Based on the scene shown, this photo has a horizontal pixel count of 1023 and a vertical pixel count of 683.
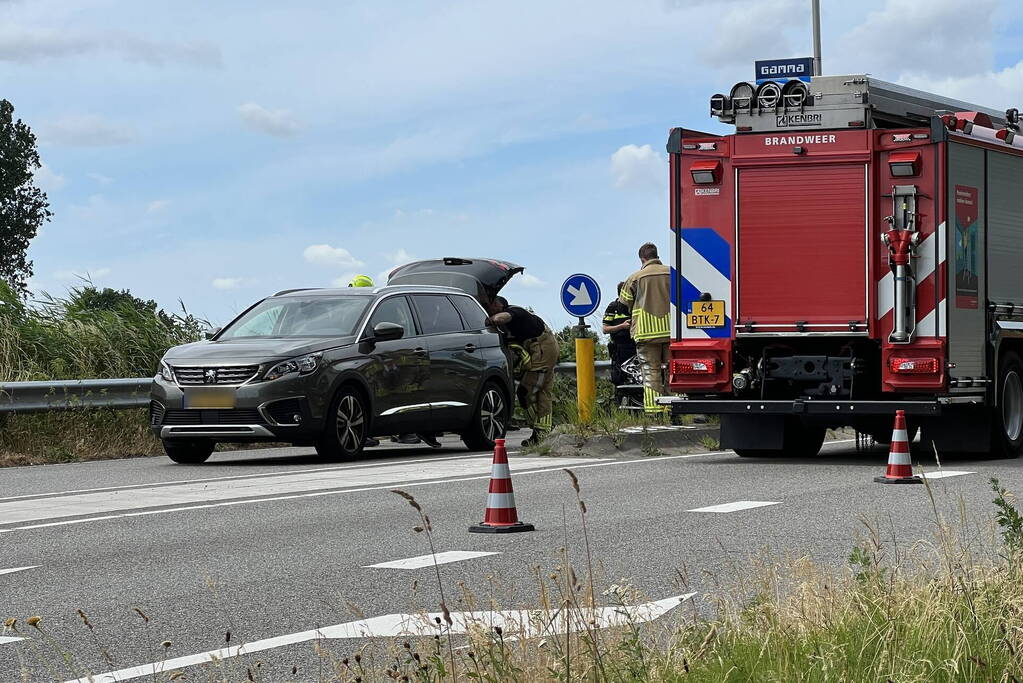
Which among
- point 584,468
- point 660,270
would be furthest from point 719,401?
point 660,270

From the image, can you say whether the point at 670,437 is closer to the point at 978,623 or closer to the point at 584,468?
the point at 584,468

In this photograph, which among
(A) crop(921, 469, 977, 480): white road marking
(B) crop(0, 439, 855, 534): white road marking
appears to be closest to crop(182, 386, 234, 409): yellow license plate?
(B) crop(0, 439, 855, 534): white road marking

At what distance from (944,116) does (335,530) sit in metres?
7.38

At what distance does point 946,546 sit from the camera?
5.49 m

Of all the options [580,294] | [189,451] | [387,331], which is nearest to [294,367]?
[387,331]

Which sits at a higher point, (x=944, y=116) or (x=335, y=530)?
(x=944, y=116)

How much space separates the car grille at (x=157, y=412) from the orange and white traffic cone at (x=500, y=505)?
6.63m

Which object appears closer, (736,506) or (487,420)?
(736,506)

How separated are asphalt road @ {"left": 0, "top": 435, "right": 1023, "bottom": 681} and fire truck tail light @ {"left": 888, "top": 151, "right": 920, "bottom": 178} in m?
2.60

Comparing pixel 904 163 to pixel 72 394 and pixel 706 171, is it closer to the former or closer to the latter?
pixel 706 171

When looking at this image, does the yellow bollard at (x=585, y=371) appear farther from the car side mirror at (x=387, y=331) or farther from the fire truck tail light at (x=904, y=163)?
the fire truck tail light at (x=904, y=163)

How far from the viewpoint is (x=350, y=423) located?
15.8m

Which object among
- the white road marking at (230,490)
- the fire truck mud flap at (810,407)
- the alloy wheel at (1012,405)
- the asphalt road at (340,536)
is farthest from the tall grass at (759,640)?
the alloy wheel at (1012,405)

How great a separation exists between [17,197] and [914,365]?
215 feet
